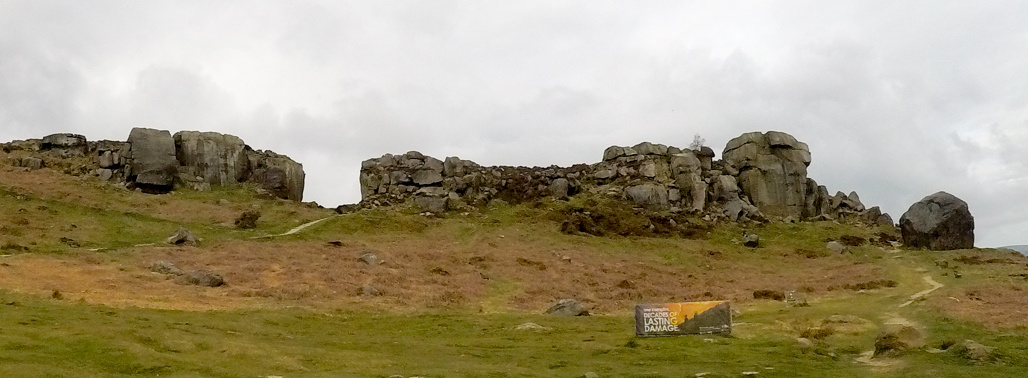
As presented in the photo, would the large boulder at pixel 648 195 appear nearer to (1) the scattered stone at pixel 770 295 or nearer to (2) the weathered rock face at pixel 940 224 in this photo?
(2) the weathered rock face at pixel 940 224

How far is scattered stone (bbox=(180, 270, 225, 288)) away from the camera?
48.7 m

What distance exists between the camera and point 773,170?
10050 centimetres

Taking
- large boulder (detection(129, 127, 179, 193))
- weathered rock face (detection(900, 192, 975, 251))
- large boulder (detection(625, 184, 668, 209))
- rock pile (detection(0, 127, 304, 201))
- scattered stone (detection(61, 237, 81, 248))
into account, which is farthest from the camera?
large boulder (detection(625, 184, 668, 209))

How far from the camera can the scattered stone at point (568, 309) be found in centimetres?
4647

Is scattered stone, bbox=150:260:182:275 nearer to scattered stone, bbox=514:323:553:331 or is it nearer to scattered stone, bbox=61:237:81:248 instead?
scattered stone, bbox=61:237:81:248

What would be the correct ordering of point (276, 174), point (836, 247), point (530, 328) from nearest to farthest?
point (530, 328), point (836, 247), point (276, 174)

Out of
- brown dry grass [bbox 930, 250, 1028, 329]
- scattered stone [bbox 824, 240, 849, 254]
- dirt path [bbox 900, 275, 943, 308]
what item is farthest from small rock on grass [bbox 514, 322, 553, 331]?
scattered stone [bbox 824, 240, 849, 254]

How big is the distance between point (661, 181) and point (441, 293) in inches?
2090

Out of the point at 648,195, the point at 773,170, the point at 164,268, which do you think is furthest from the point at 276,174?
the point at 773,170

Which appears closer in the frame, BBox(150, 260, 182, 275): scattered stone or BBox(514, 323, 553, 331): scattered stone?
BBox(514, 323, 553, 331): scattered stone

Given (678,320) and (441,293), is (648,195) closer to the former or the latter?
(441,293)

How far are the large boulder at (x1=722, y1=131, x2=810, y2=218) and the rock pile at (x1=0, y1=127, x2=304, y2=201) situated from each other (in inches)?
2415

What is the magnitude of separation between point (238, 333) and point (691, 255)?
52.4 m

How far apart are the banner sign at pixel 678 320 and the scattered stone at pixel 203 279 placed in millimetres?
28658
